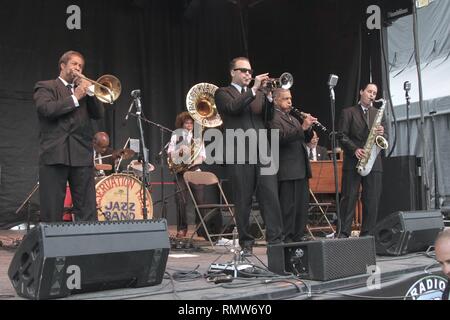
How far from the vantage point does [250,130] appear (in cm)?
447

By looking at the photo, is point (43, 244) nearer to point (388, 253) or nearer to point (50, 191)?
point (50, 191)

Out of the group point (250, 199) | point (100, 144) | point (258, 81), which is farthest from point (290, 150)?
point (100, 144)

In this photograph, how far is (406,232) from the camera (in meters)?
4.57

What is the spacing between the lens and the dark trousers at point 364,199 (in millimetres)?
5387

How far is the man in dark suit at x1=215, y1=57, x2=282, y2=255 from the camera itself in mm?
4383

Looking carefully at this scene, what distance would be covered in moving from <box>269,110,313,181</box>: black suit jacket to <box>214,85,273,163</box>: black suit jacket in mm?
234

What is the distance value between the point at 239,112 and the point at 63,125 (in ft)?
4.58

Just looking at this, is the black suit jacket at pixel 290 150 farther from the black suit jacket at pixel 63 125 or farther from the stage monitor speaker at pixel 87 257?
the stage monitor speaker at pixel 87 257

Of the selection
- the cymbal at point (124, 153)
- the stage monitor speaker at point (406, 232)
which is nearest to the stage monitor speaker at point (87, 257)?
the stage monitor speaker at point (406, 232)

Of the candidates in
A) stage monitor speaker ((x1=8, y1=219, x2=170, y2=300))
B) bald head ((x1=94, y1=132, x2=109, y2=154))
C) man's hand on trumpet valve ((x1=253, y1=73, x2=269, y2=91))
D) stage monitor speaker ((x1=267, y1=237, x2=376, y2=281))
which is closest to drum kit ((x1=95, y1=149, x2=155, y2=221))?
bald head ((x1=94, y1=132, x2=109, y2=154))

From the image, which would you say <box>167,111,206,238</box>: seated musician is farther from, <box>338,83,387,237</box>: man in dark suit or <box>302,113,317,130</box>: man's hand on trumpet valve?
<box>302,113,317,130</box>: man's hand on trumpet valve

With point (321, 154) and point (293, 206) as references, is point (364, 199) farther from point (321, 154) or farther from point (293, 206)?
point (321, 154)

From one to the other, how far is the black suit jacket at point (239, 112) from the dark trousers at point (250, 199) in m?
0.12
